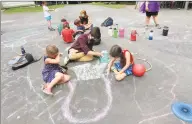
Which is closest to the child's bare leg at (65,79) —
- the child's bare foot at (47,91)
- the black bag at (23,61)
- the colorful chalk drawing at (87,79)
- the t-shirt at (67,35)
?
the colorful chalk drawing at (87,79)

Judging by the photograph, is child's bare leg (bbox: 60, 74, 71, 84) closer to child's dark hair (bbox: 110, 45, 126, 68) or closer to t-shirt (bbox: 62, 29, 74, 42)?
child's dark hair (bbox: 110, 45, 126, 68)

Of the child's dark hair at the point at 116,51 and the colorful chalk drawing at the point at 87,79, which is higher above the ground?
the child's dark hair at the point at 116,51

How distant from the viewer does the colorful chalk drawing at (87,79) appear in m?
2.63

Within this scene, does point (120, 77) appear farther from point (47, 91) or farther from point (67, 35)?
point (67, 35)

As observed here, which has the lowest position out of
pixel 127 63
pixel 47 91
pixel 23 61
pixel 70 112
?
pixel 70 112

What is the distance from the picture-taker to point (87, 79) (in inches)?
140

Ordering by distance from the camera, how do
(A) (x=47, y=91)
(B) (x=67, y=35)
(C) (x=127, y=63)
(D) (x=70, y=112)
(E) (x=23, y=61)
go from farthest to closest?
(B) (x=67, y=35)
(E) (x=23, y=61)
(C) (x=127, y=63)
(A) (x=47, y=91)
(D) (x=70, y=112)

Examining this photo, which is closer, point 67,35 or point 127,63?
point 127,63

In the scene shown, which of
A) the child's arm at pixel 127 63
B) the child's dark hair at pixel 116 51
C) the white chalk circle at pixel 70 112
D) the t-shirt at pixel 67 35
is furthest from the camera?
the t-shirt at pixel 67 35

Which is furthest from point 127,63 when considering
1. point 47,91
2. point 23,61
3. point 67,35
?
point 67,35

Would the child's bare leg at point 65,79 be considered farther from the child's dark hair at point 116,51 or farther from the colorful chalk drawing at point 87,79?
the child's dark hair at point 116,51

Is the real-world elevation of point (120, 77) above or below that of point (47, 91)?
above

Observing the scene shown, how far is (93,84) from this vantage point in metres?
3.40

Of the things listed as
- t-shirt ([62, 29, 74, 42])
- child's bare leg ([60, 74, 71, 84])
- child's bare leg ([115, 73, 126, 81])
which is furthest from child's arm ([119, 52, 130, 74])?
t-shirt ([62, 29, 74, 42])
